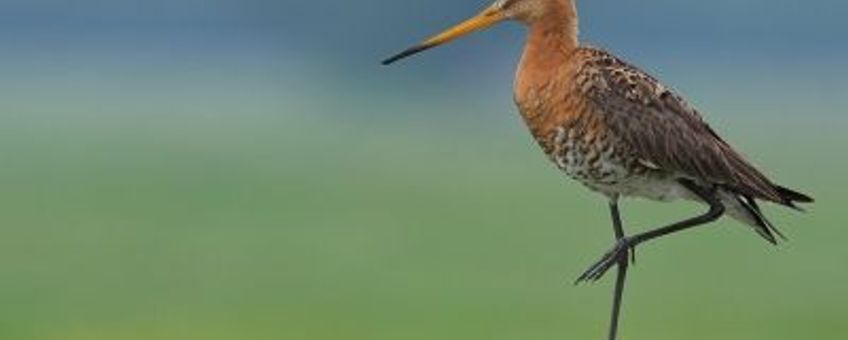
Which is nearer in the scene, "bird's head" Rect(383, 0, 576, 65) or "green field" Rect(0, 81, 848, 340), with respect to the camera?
"bird's head" Rect(383, 0, 576, 65)

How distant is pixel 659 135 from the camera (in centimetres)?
660

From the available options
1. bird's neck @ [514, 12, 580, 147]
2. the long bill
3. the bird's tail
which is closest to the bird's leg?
the bird's tail

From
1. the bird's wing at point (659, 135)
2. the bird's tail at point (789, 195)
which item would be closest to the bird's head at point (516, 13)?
the bird's wing at point (659, 135)

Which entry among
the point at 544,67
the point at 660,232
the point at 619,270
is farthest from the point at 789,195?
the point at 544,67

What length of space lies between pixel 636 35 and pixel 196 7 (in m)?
7.36

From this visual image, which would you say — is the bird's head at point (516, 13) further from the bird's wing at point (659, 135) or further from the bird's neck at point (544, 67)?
the bird's wing at point (659, 135)

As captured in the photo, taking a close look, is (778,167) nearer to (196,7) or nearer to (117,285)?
(117,285)

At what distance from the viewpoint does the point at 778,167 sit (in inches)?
1030

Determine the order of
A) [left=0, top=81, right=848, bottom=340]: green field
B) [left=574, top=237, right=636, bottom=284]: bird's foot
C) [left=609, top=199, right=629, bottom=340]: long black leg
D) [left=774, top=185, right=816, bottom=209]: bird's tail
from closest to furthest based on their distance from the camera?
[left=574, top=237, right=636, bottom=284]: bird's foot < [left=774, top=185, right=816, bottom=209]: bird's tail < [left=609, top=199, right=629, bottom=340]: long black leg < [left=0, top=81, right=848, bottom=340]: green field

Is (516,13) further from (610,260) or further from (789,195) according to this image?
(789,195)

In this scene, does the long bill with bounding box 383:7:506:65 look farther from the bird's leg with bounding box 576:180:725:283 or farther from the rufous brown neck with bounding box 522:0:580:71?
the bird's leg with bounding box 576:180:725:283

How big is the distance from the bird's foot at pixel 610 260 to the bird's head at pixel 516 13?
63cm

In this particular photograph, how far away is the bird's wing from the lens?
6.59 meters

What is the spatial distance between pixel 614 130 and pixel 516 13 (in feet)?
1.41
